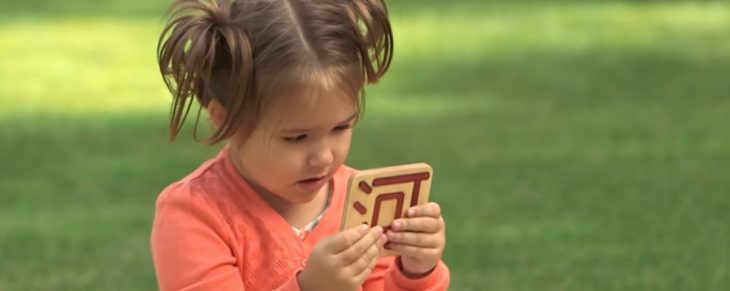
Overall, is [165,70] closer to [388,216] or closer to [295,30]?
[295,30]

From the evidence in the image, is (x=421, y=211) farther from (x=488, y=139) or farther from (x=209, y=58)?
(x=488, y=139)

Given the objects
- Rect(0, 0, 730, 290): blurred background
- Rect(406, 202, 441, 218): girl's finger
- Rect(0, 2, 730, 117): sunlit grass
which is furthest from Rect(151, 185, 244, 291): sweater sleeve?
Rect(0, 2, 730, 117): sunlit grass

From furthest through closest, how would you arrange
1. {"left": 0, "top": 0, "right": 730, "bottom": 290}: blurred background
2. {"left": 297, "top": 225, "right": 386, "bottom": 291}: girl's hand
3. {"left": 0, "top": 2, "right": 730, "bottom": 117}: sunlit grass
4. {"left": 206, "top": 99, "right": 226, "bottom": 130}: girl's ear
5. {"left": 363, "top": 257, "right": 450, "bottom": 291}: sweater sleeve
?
{"left": 0, "top": 2, "right": 730, "bottom": 117}: sunlit grass, {"left": 0, "top": 0, "right": 730, "bottom": 290}: blurred background, {"left": 363, "top": 257, "right": 450, "bottom": 291}: sweater sleeve, {"left": 206, "top": 99, "right": 226, "bottom": 130}: girl's ear, {"left": 297, "top": 225, "right": 386, "bottom": 291}: girl's hand

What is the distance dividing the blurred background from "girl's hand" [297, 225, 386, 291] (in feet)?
5.60

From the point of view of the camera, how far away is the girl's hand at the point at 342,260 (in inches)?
137

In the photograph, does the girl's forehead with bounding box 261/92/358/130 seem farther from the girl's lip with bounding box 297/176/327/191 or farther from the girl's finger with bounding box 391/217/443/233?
the girl's finger with bounding box 391/217/443/233

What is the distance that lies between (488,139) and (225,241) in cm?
372

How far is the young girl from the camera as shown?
11.6 ft

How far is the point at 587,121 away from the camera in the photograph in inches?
302

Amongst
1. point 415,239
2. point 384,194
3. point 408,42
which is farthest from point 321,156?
point 408,42

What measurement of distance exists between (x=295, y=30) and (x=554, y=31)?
6437 mm

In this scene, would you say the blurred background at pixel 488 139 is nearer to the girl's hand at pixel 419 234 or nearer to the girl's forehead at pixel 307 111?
the girl's hand at pixel 419 234

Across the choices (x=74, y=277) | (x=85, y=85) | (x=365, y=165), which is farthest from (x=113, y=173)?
(x=85, y=85)

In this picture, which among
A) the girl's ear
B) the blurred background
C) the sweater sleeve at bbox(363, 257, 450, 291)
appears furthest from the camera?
the blurred background
